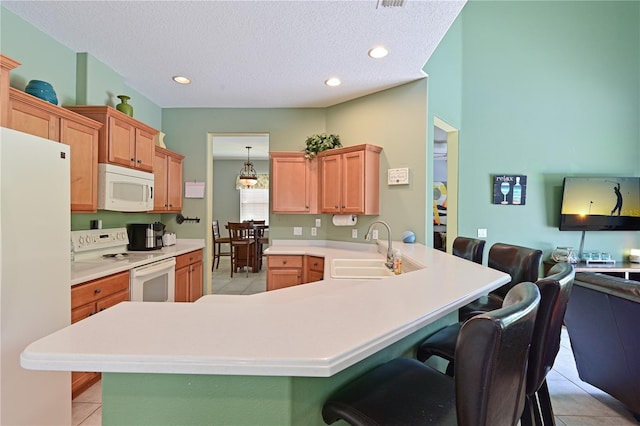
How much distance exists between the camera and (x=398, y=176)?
3.37m

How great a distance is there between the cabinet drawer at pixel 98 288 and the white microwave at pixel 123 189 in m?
0.66

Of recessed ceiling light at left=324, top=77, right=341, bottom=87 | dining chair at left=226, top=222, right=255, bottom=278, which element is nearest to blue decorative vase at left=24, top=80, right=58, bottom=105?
recessed ceiling light at left=324, top=77, right=341, bottom=87

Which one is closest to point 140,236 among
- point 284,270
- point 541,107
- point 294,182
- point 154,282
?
point 154,282

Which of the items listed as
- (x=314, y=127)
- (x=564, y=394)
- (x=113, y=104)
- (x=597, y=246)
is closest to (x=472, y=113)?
(x=314, y=127)

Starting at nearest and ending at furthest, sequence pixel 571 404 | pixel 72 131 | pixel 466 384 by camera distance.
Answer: pixel 466 384, pixel 571 404, pixel 72 131

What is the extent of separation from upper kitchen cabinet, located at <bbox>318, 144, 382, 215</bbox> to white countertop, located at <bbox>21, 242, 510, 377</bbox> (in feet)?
7.28

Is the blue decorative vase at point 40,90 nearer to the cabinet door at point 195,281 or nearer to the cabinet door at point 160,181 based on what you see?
the cabinet door at point 160,181

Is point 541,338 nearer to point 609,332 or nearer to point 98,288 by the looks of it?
point 609,332

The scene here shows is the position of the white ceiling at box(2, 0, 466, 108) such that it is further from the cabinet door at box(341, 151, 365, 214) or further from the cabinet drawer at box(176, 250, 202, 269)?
the cabinet drawer at box(176, 250, 202, 269)

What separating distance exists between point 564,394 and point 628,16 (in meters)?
4.92

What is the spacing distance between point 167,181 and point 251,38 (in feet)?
7.21

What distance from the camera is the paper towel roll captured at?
12.2 feet

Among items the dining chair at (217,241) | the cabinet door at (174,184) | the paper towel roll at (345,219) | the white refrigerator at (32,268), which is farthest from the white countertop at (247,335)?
the dining chair at (217,241)

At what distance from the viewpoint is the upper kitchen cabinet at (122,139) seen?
8.54 feet
